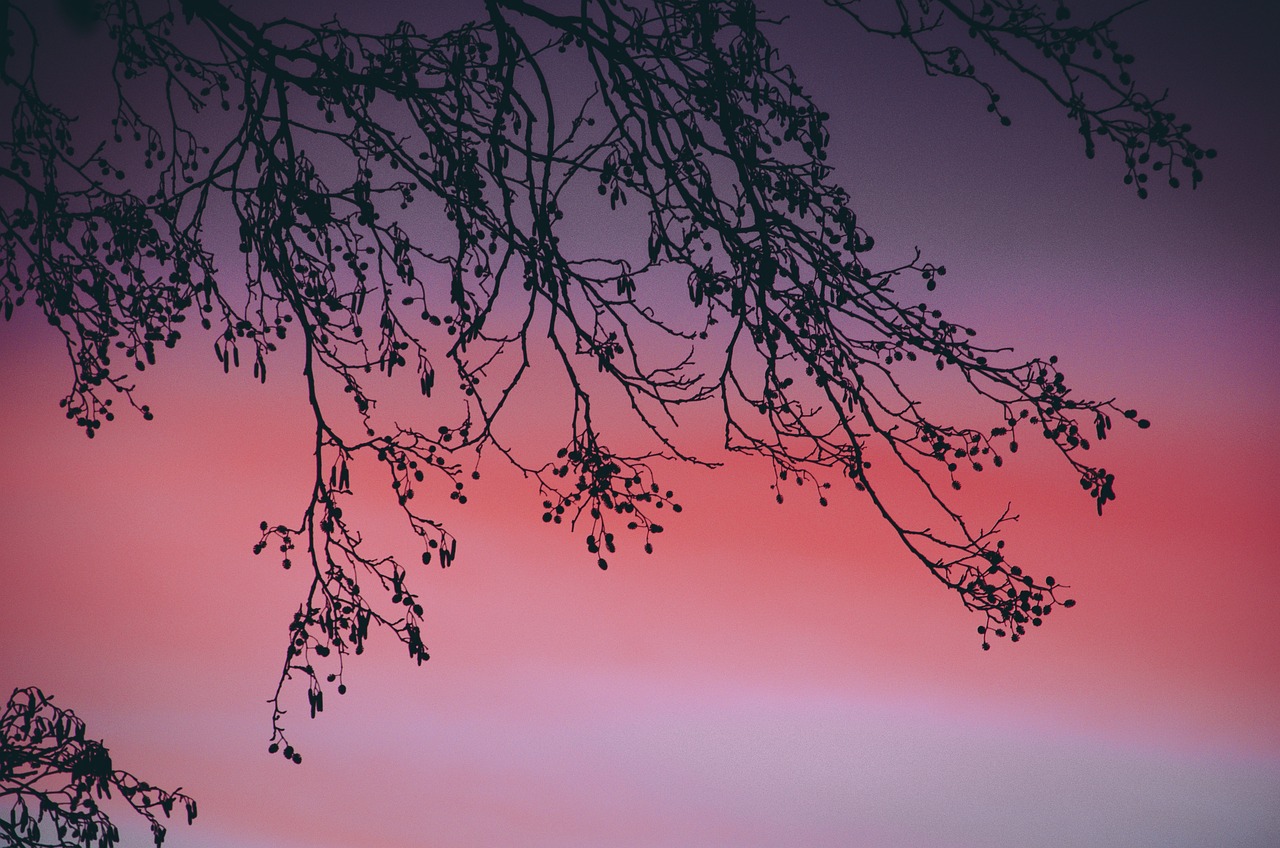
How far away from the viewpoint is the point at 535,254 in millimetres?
1763

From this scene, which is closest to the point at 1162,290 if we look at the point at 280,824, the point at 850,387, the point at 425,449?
the point at 850,387

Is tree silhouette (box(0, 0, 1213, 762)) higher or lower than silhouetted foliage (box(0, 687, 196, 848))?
higher

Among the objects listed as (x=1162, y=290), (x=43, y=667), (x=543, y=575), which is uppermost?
(x=1162, y=290)

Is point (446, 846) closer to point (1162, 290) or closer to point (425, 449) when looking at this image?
point (425, 449)

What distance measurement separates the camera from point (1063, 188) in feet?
8.25

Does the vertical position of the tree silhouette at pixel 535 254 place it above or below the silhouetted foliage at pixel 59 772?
above

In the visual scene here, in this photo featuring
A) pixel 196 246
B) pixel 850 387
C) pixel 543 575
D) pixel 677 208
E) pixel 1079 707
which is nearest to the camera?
pixel 850 387

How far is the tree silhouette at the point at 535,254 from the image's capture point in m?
1.67

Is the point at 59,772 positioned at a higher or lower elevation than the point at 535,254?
lower

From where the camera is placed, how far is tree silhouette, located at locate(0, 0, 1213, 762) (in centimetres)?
167

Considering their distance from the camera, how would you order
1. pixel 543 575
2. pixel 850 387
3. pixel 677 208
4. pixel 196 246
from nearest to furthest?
pixel 850 387
pixel 677 208
pixel 196 246
pixel 543 575

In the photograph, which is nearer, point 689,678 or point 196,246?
point 196,246

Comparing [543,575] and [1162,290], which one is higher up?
[1162,290]

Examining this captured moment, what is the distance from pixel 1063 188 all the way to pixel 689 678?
153 centimetres
